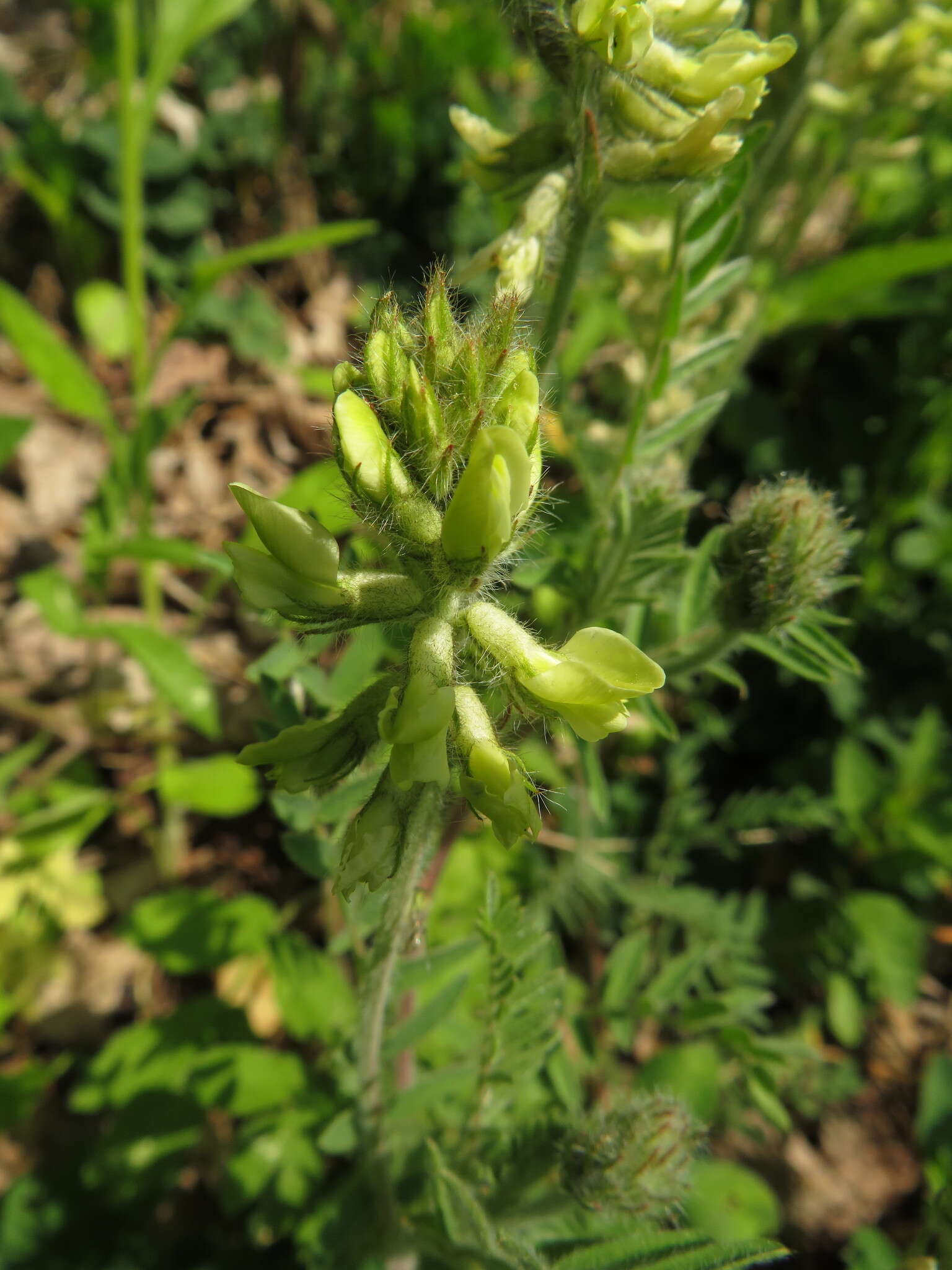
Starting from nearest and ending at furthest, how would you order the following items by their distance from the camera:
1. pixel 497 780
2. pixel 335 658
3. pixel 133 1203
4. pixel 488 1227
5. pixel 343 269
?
1. pixel 497 780
2. pixel 488 1227
3. pixel 335 658
4. pixel 133 1203
5. pixel 343 269

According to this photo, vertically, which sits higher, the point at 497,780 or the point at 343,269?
the point at 343,269

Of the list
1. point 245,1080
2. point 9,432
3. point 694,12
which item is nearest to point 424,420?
point 694,12

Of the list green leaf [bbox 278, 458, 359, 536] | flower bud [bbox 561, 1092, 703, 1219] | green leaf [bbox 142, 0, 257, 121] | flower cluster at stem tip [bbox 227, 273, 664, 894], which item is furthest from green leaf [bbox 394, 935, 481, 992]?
green leaf [bbox 142, 0, 257, 121]

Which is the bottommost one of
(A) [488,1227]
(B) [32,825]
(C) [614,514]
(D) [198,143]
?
(A) [488,1227]

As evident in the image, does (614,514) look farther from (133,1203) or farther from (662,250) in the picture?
(133,1203)

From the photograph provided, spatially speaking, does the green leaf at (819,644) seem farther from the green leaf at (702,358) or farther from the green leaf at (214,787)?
the green leaf at (214,787)

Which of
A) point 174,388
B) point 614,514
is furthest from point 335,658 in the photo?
point 174,388

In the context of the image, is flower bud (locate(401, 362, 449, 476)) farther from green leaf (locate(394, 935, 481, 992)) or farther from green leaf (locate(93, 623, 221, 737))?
green leaf (locate(93, 623, 221, 737))

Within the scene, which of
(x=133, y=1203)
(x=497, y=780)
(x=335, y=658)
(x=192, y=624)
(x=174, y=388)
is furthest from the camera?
(x=174, y=388)
